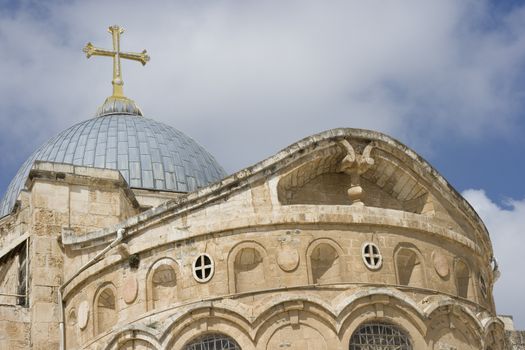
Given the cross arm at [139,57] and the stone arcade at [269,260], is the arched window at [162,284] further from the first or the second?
the cross arm at [139,57]

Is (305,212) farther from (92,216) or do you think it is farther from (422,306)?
(92,216)

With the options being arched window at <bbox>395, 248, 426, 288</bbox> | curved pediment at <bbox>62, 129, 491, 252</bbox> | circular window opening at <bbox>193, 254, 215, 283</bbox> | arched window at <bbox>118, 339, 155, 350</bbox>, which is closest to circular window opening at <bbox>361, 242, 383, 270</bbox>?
arched window at <bbox>395, 248, 426, 288</bbox>

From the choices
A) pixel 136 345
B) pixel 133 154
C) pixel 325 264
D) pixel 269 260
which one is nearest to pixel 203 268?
pixel 269 260

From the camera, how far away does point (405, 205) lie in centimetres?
2848

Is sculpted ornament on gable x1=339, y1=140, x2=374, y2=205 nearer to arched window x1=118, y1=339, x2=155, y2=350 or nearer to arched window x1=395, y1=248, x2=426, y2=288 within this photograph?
arched window x1=395, y1=248, x2=426, y2=288

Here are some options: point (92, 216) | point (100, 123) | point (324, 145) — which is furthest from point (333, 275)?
point (100, 123)

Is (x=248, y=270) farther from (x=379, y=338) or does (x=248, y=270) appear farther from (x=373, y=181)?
(x=373, y=181)

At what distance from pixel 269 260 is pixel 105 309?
413 cm

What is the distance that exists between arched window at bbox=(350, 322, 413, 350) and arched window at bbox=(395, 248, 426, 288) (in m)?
1.25

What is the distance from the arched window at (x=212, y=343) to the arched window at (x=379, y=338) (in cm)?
265

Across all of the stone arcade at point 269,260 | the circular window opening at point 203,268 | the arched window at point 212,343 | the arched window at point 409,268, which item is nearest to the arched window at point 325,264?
the stone arcade at point 269,260

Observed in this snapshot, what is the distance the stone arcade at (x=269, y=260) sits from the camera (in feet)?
81.6

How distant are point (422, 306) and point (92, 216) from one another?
28.7ft

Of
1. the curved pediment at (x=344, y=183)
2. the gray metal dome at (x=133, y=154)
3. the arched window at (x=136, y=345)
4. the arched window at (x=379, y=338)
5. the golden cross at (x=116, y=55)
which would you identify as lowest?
the arched window at (x=379, y=338)
